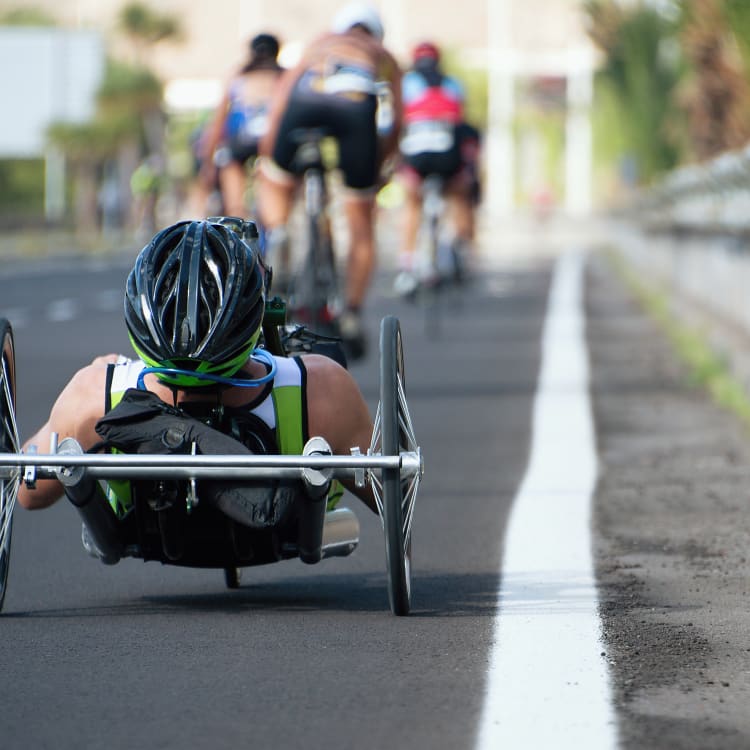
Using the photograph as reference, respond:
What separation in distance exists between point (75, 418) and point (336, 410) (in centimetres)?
67

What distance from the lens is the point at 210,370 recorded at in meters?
5.43

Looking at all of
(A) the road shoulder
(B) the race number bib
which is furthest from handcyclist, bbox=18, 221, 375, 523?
A: (B) the race number bib

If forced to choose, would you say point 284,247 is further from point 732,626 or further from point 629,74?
point 629,74

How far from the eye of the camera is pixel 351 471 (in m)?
5.41

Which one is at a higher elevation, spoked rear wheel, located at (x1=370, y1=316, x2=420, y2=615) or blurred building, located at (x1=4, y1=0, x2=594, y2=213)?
blurred building, located at (x1=4, y1=0, x2=594, y2=213)

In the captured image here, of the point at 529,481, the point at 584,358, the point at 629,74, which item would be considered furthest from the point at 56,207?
the point at 529,481

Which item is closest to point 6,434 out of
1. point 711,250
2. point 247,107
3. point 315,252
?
point 315,252

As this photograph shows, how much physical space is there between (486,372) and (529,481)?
5237 millimetres

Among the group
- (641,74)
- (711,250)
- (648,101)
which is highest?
(641,74)

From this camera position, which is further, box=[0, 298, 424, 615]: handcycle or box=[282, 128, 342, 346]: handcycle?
box=[282, 128, 342, 346]: handcycle

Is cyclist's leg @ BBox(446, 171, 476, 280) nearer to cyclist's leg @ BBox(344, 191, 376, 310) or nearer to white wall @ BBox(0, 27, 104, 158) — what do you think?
cyclist's leg @ BBox(344, 191, 376, 310)

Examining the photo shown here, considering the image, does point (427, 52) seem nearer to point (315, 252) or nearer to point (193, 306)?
point (315, 252)

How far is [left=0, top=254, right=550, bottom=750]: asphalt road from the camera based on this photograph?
4.36 metres

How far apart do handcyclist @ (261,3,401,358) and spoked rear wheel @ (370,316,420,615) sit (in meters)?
6.55
